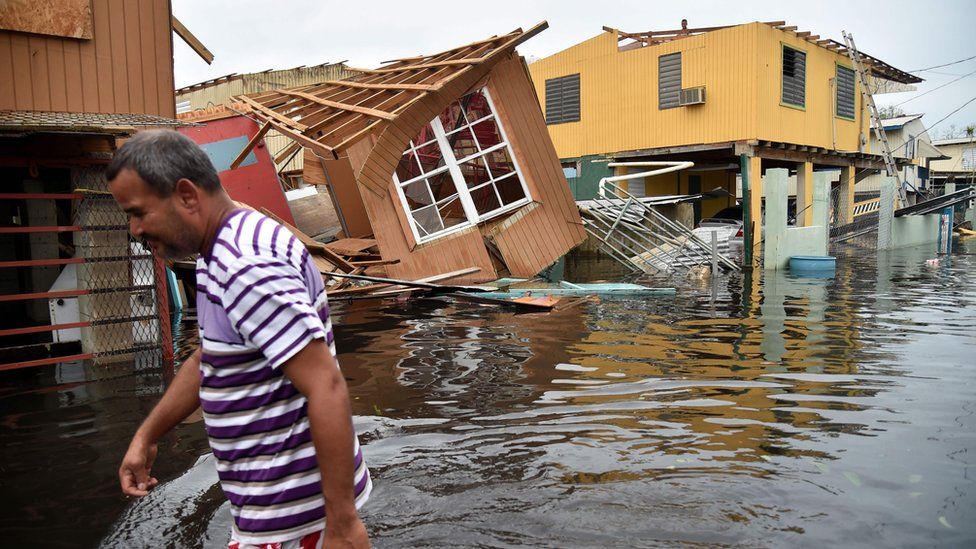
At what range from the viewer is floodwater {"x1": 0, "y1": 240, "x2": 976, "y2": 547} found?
3.98 meters

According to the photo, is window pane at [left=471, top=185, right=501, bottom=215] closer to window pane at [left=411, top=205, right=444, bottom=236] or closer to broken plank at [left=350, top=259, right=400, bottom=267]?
window pane at [left=411, top=205, right=444, bottom=236]

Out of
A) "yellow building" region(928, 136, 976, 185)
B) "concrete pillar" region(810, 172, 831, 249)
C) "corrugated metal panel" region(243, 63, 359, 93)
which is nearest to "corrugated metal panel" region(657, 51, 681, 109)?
"concrete pillar" region(810, 172, 831, 249)

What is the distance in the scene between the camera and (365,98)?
45.8 feet

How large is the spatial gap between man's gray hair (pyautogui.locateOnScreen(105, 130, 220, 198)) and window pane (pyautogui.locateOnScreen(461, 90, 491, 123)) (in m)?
14.1

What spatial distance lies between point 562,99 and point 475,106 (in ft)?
39.2

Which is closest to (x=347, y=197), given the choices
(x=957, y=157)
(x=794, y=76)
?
(x=794, y=76)

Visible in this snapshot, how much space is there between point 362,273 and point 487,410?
27.4 feet

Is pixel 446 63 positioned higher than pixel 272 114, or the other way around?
pixel 446 63

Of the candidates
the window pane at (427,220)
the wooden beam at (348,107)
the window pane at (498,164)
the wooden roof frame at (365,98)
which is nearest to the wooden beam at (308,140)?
the wooden roof frame at (365,98)

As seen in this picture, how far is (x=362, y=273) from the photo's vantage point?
1415cm

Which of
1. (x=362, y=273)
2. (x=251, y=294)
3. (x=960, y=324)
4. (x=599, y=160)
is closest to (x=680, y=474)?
(x=251, y=294)

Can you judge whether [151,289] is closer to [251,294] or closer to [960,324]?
[251,294]

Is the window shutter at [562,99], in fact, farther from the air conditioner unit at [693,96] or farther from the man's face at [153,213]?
the man's face at [153,213]

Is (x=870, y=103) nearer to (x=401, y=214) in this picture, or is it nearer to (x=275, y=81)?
(x=401, y=214)
